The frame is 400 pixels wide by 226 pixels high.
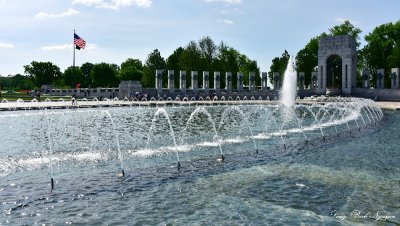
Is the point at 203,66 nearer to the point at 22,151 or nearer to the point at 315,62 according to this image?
the point at 315,62

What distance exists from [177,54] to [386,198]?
97.2 m

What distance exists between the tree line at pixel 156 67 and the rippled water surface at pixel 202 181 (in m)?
70.5

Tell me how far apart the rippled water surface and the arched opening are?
59363 millimetres

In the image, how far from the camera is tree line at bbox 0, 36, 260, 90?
93.1m

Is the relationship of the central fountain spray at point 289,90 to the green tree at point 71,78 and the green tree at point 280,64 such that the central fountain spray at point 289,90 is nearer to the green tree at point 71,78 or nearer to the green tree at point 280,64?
the green tree at point 280,64

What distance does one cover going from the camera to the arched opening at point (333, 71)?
258 feet

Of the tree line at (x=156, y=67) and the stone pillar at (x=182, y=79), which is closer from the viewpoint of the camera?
the stone pillar at (x=182, y=79)

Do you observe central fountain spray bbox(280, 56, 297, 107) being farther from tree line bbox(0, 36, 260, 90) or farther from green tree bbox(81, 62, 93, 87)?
green tree bbox(81, 62, 93, 87)

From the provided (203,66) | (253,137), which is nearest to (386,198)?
(253,137)

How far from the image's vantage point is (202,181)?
40.7ft

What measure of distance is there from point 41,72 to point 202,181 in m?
107

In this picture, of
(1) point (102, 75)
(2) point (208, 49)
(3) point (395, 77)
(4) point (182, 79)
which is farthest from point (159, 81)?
(1) point (102, 75)

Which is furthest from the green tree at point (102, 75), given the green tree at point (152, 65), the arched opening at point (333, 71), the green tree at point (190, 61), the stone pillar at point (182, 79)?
the arched opening at point (333, 71)

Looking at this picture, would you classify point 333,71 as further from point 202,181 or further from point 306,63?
point 202,181
